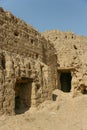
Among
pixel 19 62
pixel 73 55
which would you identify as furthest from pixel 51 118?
pixel 73 55

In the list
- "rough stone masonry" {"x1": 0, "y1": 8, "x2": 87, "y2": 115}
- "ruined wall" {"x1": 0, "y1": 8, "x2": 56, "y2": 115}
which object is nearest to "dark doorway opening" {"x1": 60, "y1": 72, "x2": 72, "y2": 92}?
"rough stone masonry" {"x1": 0, "y1": 8, "x2": 87, "y2": 115}

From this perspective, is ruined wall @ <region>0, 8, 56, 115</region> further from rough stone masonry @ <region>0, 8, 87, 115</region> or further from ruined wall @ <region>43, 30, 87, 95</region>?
ruined wall @ <region>43, 30, 87, 95</region>

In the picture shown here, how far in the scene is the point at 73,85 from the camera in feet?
63.4

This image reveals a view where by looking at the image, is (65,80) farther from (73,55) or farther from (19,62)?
(19,62)

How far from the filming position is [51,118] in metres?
12.1

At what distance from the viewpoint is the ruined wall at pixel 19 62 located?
37.7 ft

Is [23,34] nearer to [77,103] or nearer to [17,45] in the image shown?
[17,45]

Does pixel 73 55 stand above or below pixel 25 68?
above

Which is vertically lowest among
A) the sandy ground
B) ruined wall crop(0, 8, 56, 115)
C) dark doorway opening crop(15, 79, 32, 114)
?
the sandy ground

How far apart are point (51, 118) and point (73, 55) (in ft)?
30.1

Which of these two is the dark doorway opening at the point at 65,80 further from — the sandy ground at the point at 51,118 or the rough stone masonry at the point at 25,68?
the sandy ground at the point at 51,118

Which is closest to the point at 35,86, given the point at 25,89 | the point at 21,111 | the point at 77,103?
the point at 25,89

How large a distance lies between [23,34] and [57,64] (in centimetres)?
585

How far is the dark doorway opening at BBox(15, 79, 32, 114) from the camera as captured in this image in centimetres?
1349
